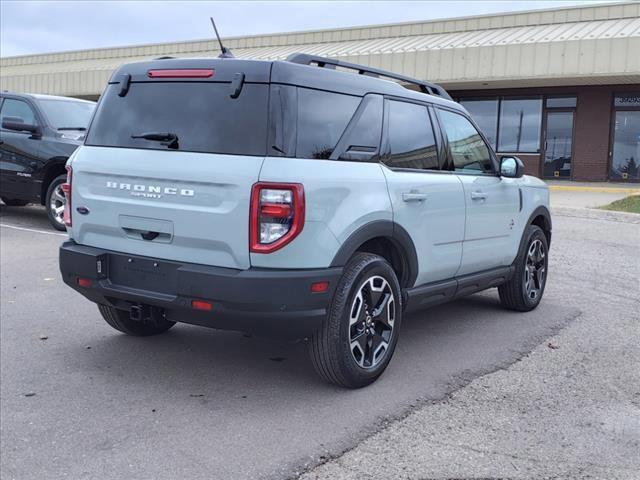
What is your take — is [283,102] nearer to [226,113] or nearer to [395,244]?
[226,113]

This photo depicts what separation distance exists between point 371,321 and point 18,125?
7702mm

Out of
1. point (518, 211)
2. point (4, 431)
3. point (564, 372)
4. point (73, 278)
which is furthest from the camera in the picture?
point (518, 211)

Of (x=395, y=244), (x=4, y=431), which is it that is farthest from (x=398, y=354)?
(x=4, y=431)

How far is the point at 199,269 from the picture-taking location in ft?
12.6

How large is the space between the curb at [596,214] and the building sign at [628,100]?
8779mm

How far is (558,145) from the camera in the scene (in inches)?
879

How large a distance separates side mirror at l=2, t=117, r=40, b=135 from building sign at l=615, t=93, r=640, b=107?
17.4 metres

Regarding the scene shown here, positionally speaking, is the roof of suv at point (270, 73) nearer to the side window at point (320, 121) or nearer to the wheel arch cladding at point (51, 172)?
the side window at point (320, 121)

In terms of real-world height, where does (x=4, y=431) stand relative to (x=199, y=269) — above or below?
below

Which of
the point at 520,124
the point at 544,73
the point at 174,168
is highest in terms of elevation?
the point at 544,73

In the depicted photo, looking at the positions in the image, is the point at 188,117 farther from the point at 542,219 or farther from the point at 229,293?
the point at 542,219

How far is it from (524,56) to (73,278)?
1841 cm

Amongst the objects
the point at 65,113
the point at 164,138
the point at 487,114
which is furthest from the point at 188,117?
the point at 487,114

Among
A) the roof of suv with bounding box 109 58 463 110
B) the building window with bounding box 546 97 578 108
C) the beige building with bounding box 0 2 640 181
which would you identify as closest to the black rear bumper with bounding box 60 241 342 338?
the roof of suv with bounding box 109 58 463 110
